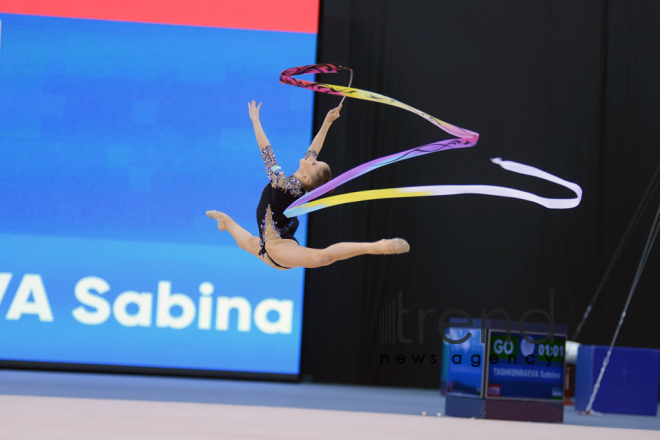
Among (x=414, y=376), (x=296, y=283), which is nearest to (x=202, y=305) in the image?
(x=296, y=283)

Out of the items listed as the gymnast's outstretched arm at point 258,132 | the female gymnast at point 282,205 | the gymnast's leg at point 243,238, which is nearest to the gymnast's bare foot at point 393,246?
the female gymnast at point 282,205

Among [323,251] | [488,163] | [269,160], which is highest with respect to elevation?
[488,163]

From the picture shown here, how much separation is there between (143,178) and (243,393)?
2430 mm

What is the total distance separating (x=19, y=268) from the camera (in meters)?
6.76

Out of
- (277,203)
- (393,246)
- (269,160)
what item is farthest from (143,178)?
(393,246)

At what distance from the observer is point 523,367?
523 centimetres

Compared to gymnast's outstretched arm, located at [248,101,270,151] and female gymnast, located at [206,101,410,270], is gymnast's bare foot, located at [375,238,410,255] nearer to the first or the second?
female gymnast, located at [206,101,410,270]

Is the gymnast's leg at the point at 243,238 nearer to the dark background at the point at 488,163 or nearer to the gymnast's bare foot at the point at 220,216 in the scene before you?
the gymnast's bare foot at the point at 220,216

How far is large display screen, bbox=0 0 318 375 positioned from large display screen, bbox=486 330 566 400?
2277 millimetres

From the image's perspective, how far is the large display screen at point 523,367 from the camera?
5172mm

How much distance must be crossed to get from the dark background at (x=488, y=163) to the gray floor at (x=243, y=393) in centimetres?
79

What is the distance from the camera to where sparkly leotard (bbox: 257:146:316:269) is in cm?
365

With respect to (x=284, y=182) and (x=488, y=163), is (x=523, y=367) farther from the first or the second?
(x=488, y=163)

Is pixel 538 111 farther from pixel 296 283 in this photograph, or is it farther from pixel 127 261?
pixel 127 261
